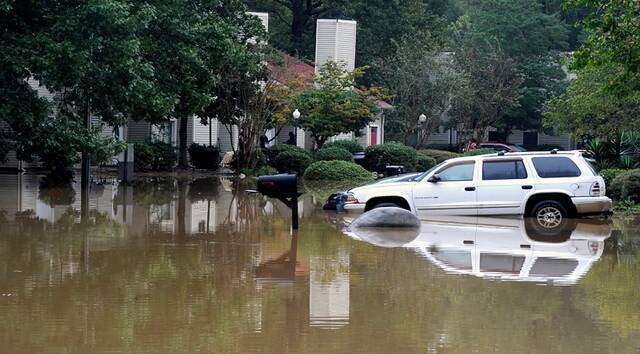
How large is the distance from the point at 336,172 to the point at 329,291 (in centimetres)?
2393

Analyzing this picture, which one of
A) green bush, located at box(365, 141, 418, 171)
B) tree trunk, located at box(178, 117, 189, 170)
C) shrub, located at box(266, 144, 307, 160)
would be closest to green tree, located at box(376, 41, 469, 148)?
green bush, located at box(365, 141, 418, 171)

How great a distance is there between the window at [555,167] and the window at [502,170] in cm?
33

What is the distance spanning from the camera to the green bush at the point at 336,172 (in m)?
35.7

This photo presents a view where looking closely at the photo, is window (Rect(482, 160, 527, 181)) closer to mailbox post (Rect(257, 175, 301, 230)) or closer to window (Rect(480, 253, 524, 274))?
mailbox post (Rect(257, 175, 301, 230))

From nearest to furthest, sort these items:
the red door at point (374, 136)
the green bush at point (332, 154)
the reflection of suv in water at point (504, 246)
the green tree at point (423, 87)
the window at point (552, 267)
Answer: the window at point (552, 267), the reflection of suv in water at point (504, 246), the green bush at point (332, 154), the green tree at point (423, 87), the red door at point (374, 136)

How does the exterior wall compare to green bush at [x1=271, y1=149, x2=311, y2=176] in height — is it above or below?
above

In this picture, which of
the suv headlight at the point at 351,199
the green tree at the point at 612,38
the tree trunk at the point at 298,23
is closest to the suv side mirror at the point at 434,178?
the suv headlight at the point at 351,199

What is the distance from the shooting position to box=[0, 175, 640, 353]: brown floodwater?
9.30 metres

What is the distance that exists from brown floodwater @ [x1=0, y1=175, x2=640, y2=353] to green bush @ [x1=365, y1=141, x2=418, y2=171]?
19730 millimetres

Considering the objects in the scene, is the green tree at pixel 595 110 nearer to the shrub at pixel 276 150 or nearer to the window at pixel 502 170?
the shrub at pixel 276 150

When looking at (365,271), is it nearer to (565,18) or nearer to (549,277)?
(549,277)

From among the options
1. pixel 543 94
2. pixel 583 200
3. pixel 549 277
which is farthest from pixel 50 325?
pixel 543 94

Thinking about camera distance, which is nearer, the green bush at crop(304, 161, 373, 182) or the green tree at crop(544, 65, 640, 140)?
the green tree at crop(544, 65, 640, 140)

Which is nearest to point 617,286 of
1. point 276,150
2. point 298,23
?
point 276,150
